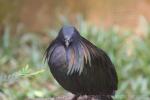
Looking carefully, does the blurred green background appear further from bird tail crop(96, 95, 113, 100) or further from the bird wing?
the bird wing

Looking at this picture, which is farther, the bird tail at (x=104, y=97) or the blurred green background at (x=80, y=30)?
the blurred green background at (x=80, y=30)

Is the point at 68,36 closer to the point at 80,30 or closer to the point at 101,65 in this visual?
the point at 101,65

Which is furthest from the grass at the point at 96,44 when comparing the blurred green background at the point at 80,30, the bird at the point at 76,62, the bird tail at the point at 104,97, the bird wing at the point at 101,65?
the bird at the point at 76,62

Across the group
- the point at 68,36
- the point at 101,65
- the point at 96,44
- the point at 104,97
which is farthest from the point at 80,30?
the point at 68,36

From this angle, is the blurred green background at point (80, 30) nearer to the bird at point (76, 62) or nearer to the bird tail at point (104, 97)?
the bird tail at point (104, 97)

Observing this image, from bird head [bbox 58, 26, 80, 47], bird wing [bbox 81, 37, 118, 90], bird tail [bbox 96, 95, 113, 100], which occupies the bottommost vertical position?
bird tail [bbox 96, 95, 113, 100]

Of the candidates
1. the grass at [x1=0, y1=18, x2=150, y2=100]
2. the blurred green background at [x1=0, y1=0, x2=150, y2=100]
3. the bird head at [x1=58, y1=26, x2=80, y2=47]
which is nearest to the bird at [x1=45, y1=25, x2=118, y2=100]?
the bird head at [x1=58, y1=26, x2=80, y2=47]

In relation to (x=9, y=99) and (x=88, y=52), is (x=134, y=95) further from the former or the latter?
(x=88, y=52)
